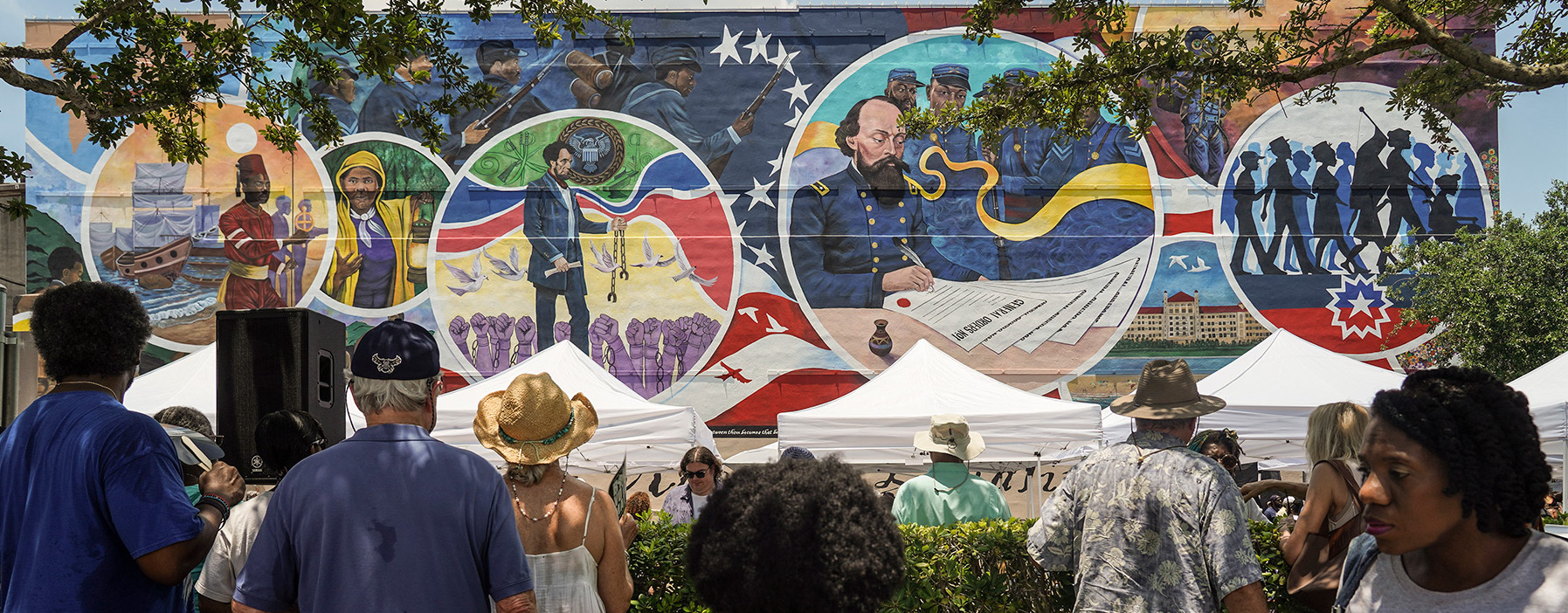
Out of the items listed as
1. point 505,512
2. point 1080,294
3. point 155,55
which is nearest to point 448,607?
point 505,512

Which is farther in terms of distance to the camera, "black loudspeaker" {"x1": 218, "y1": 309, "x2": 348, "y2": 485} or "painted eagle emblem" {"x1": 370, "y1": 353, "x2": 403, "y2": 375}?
"black loudspeaker" {"x1": 218, "y1": 309, "x2": 348, "y2": 485}

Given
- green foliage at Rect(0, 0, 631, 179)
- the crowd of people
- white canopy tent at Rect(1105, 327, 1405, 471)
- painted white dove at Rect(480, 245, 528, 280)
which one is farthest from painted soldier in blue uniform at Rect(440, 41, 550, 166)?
the crowd of people

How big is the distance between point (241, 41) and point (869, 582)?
6336mm

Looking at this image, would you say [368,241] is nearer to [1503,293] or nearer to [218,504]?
[218,504]

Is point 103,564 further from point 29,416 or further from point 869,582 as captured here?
point 869,582

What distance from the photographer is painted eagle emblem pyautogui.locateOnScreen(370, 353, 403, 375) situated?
265 centimetres

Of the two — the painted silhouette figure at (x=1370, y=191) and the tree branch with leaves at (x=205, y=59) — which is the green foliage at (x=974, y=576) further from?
the painted silhouette figure at (x=1370, y=191)

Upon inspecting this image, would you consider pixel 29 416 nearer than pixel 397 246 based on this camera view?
Yes

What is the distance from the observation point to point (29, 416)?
281 cm

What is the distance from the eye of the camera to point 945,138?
20.2m

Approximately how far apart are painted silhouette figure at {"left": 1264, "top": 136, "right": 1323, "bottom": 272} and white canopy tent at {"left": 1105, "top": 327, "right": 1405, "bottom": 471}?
942 centimetres

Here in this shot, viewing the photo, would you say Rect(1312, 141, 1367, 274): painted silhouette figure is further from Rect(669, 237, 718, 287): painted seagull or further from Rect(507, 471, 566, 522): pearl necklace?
Rect(507, 471, 566, 522): pearl necklace

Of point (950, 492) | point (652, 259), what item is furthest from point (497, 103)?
point (950, 492)

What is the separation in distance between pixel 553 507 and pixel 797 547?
4.95ft
